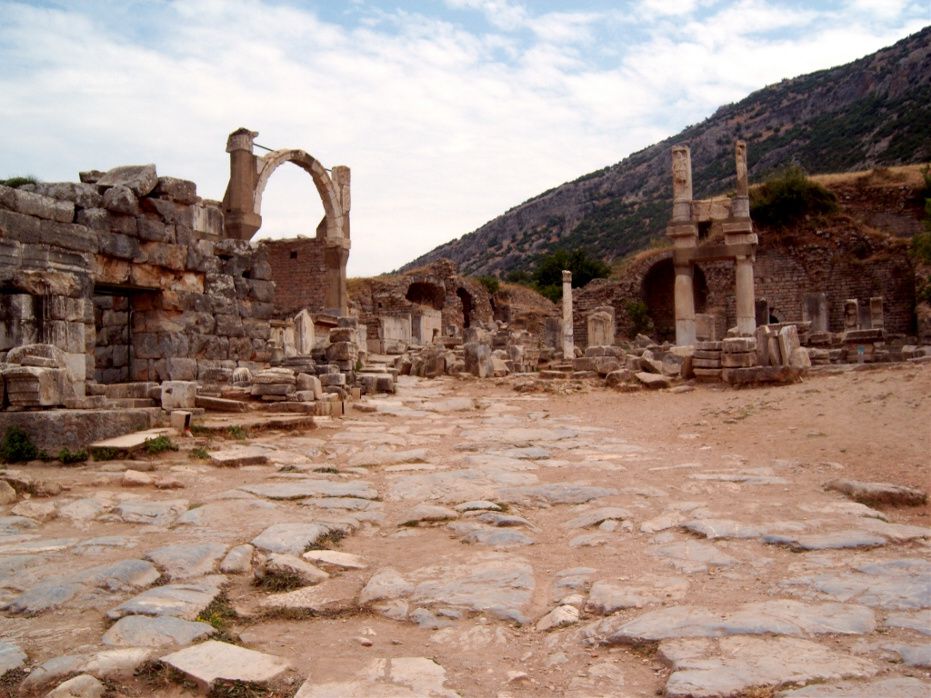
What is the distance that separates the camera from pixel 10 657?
105 inches

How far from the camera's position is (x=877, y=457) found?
6258mm

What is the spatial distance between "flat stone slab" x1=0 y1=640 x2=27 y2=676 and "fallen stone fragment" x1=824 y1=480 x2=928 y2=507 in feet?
15.0

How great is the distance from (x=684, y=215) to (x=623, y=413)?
9.43 metres

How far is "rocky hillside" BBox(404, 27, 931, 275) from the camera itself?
47969mm

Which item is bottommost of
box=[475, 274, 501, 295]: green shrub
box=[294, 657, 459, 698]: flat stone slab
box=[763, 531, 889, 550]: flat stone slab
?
box=[294, 657, 459, 698]: flat stone slab

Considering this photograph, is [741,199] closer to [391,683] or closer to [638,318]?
[391,683]

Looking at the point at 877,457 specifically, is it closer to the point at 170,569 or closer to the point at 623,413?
the point at 623,413

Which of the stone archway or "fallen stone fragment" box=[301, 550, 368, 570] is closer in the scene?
"fallen stone fragment" box=[301, 550, 368, 570]

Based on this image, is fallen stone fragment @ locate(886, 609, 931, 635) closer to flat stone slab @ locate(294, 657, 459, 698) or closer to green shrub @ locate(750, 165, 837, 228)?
flat stone slab @ locate(294, 657, 459, 698)

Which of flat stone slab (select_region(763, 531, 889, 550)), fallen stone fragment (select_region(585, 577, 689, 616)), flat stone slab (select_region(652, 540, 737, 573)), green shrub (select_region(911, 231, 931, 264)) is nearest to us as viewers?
fallen stone fragment (select_region(585, 577, 689, 616))

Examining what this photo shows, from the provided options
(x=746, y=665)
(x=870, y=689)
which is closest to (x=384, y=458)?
(x=746, y=665)

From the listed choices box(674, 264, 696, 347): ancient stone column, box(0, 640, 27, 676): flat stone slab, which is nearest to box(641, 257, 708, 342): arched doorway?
box(674, 264, 696, 347): ancient stone column

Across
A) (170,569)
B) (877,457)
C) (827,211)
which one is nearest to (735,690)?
(170,569)

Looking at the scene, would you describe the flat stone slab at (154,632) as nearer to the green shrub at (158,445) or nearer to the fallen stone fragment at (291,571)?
the fallen stone fragment at (291,571)
